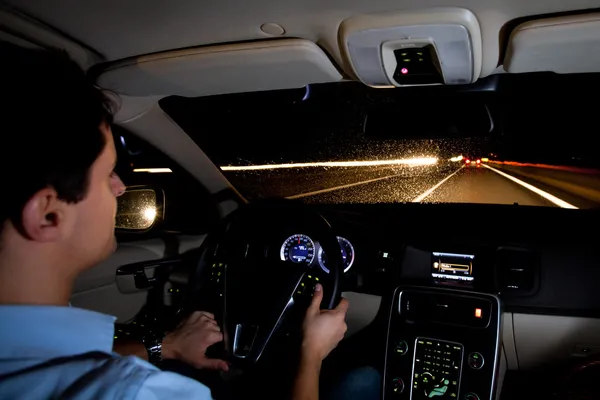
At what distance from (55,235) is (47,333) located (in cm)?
26

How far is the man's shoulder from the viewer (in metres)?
0.93

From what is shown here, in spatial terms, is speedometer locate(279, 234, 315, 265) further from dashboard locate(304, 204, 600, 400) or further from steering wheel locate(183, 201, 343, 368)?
dashboard locate(304, 204, 600, 400)

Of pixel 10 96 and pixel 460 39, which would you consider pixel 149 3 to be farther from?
pixel 460 39

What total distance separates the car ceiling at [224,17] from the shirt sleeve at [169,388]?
153 centimetres

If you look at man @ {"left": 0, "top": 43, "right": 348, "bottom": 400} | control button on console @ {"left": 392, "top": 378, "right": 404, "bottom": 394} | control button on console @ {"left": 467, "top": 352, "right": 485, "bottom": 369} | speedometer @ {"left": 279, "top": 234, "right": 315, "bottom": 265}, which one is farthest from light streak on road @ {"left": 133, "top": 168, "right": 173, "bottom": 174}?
control button on console @ {"left": 467, "top": 352, "right": 485, "bottom": 369}

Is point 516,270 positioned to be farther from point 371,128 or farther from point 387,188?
point 387,188

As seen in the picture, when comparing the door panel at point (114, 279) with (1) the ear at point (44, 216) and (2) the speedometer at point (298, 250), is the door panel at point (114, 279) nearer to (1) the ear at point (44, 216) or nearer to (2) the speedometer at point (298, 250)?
(2) the speedometer at point (298, 250)

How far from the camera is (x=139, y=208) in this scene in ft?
13.3

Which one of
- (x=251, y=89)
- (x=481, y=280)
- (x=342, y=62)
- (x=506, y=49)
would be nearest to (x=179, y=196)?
(x=251, y=89)

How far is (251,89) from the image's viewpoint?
2977 mm

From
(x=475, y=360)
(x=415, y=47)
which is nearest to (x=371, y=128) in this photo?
(x=415, y=47)

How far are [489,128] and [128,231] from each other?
2956 mm

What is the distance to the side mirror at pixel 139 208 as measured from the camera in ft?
13.0

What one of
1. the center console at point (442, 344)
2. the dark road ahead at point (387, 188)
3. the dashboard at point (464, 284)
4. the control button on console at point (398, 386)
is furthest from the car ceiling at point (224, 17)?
the control button on console at point (398, 386)
